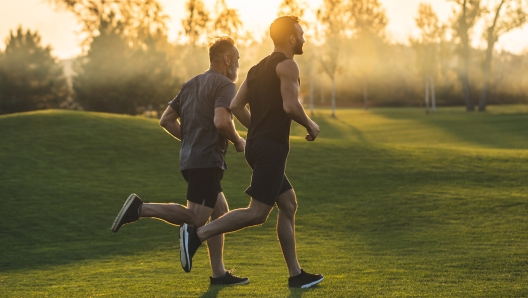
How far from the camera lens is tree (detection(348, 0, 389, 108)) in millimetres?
85062

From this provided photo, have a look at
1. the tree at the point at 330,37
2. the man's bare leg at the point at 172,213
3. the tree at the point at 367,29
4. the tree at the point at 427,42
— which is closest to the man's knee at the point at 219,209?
the man's bare leg at the point at 172,213

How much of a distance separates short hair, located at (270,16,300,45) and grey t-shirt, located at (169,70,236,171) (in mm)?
650

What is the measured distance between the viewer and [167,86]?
50688mm

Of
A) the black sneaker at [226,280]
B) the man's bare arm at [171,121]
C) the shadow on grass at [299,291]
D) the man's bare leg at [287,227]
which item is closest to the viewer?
the shadow on grass at [299,291]

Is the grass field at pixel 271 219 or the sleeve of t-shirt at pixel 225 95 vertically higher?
the sleeve of t-shirt at pixel 225 95

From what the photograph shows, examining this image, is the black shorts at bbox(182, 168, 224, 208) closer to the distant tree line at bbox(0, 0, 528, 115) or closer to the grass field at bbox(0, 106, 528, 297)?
the grass field at bbox(0, 106, 528, 297)

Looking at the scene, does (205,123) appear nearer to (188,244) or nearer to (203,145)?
(203,145)

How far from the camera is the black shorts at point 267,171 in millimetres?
6598

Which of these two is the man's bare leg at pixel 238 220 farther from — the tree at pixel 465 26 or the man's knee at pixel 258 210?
the tree at pixel 465 26

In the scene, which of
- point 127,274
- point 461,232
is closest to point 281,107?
point 127,274

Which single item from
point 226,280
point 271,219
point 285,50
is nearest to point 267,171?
point 285,50

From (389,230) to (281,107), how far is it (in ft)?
20.7

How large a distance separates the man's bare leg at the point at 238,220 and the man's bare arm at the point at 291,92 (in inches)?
31.0

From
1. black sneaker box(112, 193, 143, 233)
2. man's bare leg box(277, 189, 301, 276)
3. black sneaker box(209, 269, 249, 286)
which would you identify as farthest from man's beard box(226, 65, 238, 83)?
black sneaker box(209, 269, 249, 286)
